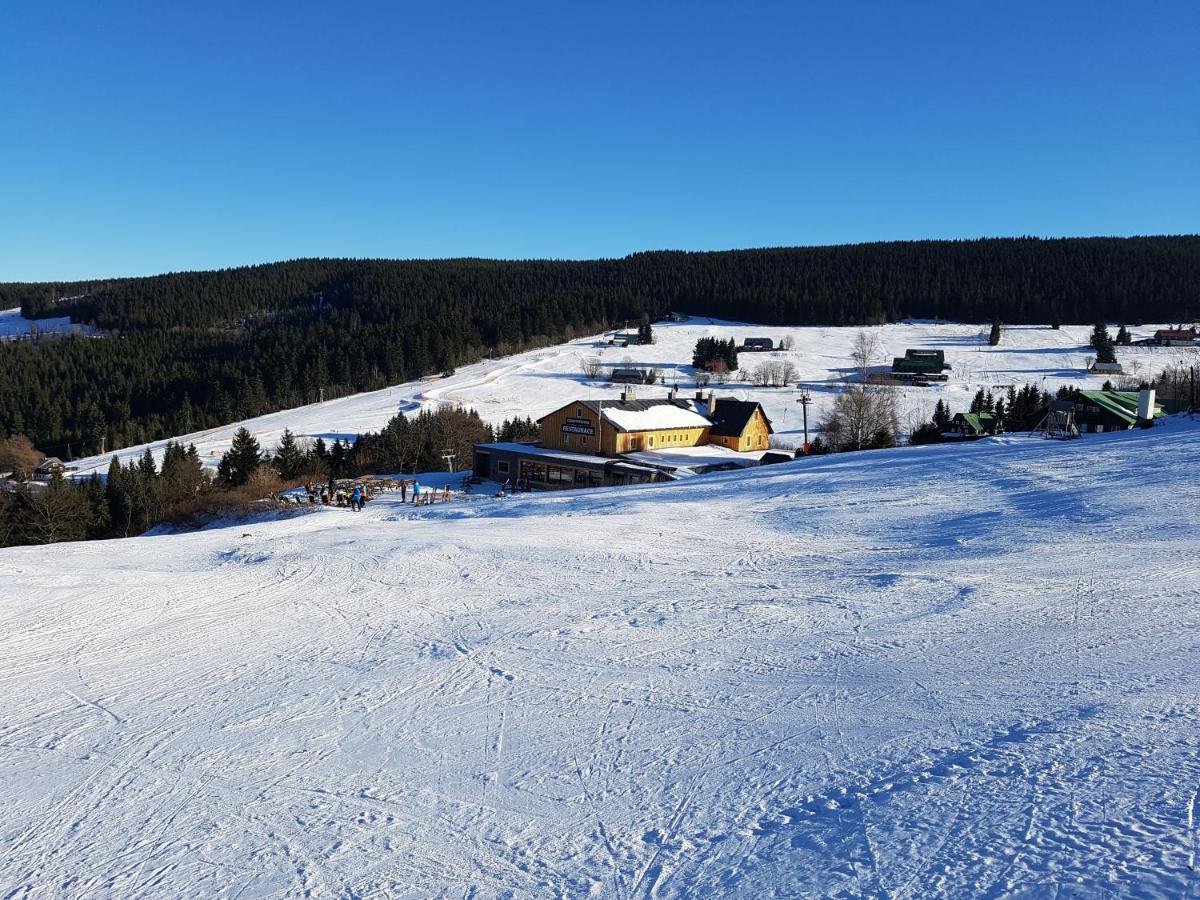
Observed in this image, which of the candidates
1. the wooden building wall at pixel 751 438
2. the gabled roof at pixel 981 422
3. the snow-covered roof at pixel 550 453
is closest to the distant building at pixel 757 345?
the gabled roof at pixel 981 422

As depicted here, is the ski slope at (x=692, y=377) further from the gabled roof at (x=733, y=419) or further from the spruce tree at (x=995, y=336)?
the gabled roof at (x=733, y=419)

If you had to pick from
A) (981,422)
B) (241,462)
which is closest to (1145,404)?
(981,422)

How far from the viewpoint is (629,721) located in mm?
7199

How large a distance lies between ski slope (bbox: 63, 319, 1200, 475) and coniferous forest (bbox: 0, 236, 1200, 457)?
847 cm

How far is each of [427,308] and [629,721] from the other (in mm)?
130970

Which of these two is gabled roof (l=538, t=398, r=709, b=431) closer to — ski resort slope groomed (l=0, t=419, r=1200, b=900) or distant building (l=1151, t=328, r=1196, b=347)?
ski resort slope groomed (l=0, t=419, r=1200, b=900)

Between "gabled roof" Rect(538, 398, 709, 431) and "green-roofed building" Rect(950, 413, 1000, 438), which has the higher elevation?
"gabled roof" Rect(538, 398, 709, 431)

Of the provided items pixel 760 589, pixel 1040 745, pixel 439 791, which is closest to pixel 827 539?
pixel 760 589

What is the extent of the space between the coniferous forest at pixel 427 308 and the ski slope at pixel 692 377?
8.47m

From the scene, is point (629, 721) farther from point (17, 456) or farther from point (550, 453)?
point (17, 456)

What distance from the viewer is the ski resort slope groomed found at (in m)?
4.98

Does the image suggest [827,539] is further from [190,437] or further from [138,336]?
[138,336]

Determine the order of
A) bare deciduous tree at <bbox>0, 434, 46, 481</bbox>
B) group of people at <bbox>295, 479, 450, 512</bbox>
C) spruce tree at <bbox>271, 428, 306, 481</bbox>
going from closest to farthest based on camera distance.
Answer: group of people at <bbox>295, 479, 450, 512</bbox> < spruce tree at <bbox>271, 428, 306, 481</bbox> < bare deciduous tree at <bbox>0, 434, 46, 481</bbox>

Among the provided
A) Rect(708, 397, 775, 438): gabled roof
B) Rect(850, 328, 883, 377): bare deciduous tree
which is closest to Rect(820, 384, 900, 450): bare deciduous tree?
Rect(708, 397, 775, 438): gabled roof
